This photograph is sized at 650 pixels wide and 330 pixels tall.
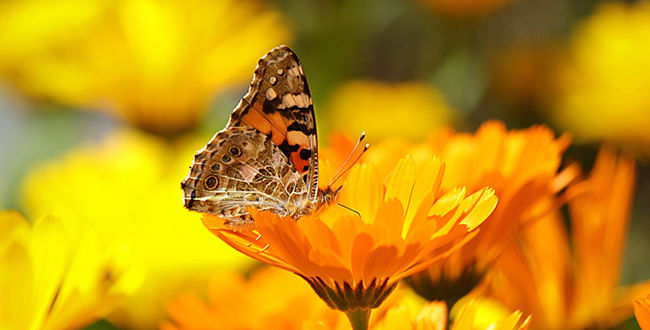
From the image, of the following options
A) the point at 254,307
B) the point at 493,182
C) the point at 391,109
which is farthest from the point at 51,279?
the point at 391,109

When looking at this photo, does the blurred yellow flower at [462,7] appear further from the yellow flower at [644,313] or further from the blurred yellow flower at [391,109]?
the yellow flower at [644,313]

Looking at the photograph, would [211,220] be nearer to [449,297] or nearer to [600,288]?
[449,297]

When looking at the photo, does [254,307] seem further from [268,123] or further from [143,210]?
[143,210]

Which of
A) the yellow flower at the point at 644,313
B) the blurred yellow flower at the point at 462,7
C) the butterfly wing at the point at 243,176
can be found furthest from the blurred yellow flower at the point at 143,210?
the blurred yellow flower at the point at 462,7

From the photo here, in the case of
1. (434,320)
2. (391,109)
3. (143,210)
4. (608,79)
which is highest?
(434,320)

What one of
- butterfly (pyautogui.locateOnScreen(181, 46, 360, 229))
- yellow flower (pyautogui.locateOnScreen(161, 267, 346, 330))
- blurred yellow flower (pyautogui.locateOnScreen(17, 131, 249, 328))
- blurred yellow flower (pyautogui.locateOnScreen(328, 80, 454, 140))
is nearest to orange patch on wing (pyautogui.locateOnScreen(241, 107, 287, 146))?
butterfly (pyautogui.locateOnScreen(181, 46, 360, 229))

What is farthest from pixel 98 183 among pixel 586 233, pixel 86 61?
pixel 586 233
